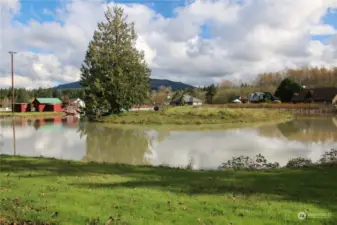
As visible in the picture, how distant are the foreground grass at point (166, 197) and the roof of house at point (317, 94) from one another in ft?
223

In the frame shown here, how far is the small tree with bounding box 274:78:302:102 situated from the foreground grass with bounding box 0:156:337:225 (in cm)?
6973

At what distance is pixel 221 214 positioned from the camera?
4.92m

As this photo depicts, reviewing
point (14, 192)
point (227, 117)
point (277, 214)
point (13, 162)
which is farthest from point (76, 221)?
point (227, 117)

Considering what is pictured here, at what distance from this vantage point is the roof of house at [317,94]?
68.1 metres

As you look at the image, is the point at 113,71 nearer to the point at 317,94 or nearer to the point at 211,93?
the point at 317,94

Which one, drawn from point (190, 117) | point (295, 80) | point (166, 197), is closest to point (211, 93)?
point (295, 80)

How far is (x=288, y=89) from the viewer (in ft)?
241

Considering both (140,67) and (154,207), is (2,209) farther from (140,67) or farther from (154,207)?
(140,67)

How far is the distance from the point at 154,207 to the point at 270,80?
11751 centimetres

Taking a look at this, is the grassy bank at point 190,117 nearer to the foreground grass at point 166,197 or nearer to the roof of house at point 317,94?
the foreground grass at point 166,197

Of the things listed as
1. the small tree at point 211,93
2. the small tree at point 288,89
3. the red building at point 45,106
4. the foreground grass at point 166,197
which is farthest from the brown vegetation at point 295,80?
the foreground grass at point 166,197

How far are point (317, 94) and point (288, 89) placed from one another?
6524mm

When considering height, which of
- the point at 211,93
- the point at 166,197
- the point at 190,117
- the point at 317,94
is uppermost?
the point at 211,93

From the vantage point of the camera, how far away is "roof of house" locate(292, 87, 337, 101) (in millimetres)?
68144
